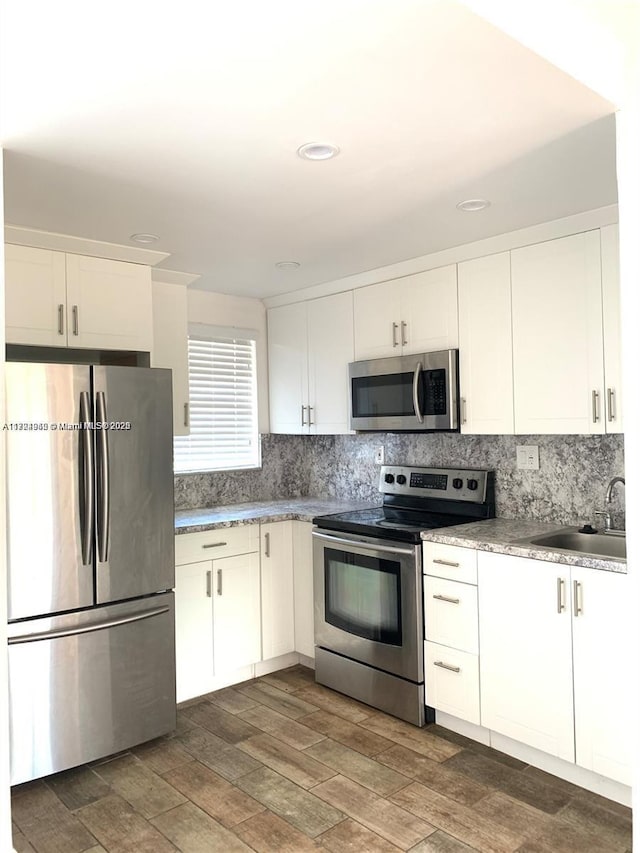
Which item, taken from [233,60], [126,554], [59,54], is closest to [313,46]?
[233,60]

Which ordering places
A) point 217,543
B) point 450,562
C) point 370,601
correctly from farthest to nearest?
point 217,543, point 370,601, point 450,562

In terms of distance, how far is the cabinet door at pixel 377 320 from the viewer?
11.8 feet

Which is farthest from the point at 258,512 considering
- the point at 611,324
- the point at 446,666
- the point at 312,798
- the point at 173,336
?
the point at 611,324

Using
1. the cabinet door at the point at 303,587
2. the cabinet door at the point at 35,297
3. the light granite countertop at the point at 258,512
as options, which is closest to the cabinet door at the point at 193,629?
the light granite countertop at the point at 258,512

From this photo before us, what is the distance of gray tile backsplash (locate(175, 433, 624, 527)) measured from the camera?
10.1 ft

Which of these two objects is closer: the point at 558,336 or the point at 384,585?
the point at 558,336

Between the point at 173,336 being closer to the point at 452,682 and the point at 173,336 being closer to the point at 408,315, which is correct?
the point at 408,315

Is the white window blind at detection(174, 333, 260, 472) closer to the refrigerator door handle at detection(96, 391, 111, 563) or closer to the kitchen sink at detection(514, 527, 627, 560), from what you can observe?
the refrigerator door handle at detection(96, 391, 111, 563)

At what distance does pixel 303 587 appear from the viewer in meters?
3.79

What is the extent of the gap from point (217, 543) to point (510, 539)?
1.52m

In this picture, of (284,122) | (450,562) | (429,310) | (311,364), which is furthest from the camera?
(311,364)

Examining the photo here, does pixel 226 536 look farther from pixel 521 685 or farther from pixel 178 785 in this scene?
pixel 521 685

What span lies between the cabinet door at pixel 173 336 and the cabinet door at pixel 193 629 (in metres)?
0.82

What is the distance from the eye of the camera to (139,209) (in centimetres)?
257
